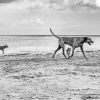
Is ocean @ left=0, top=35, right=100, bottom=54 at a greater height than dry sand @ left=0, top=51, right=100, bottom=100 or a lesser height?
lesser

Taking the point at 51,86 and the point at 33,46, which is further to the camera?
the point at 33,46

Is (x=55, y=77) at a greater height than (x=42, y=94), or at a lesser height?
lesser

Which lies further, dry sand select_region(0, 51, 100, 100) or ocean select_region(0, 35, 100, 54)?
ocean select_region(0, 35, 100, 54)

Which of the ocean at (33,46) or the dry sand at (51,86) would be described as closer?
the dry sand at (51,86)

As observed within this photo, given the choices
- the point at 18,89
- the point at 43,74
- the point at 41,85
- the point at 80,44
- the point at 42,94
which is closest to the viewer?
the point at 42,94

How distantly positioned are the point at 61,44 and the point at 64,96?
11060mm

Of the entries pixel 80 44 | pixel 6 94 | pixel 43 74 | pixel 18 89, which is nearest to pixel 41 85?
pixel 18 89

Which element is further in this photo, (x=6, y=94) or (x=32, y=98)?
(x=6, y=94)

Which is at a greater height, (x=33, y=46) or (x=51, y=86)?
(x=51, y=86)

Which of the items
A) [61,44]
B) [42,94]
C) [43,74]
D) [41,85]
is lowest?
[61,44]

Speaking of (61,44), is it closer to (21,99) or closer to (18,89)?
(18,89)

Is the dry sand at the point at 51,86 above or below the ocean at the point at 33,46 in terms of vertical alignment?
above

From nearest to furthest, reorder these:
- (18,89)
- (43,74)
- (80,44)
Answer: (18,89) → (43,74) → (80,44)

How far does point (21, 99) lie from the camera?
7.16m
